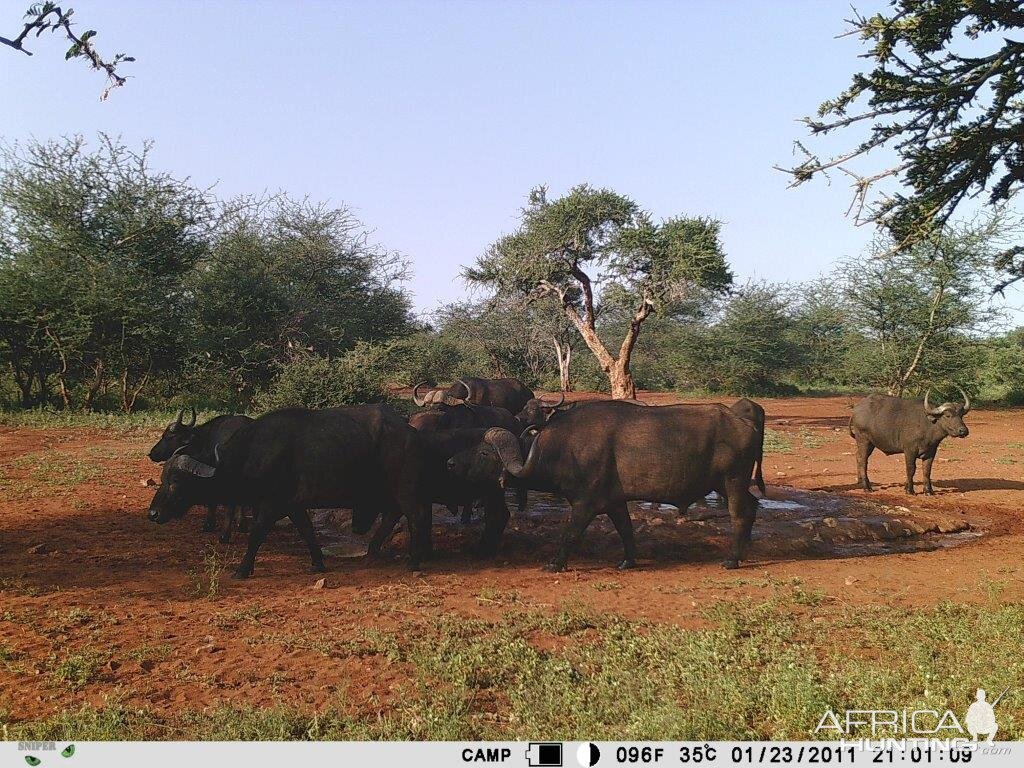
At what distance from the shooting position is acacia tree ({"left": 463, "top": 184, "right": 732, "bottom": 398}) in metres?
26.9

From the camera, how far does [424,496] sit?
28.9ft

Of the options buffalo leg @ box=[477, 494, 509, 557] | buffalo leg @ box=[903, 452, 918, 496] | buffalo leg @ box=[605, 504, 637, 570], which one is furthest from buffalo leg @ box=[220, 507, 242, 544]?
buffalo leg @ box=[903, 452, 918, 496]

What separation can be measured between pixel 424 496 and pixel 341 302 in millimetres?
20481

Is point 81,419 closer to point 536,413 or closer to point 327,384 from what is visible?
point 327,384

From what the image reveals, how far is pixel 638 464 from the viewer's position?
862 cm

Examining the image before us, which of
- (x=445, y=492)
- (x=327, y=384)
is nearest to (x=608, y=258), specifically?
(x=327, y=384)

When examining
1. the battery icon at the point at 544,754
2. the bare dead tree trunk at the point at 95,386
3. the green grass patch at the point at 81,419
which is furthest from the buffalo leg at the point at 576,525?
the bare dead tree trunk at the point at 95,386

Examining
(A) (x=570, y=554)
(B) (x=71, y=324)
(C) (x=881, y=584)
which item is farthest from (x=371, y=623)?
(B) (x=71, y=324)

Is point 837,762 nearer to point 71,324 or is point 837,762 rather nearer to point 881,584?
point 881,584

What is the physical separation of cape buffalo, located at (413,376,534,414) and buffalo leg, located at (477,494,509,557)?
7.41 m

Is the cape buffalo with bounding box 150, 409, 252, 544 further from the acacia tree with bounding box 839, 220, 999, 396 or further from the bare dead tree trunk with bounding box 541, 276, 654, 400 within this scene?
the acacia tree with bounding box 839, 220, 999, 396

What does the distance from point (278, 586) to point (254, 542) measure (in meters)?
0.68

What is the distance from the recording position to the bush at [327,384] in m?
20.8

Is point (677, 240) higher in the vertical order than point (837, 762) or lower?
higher
